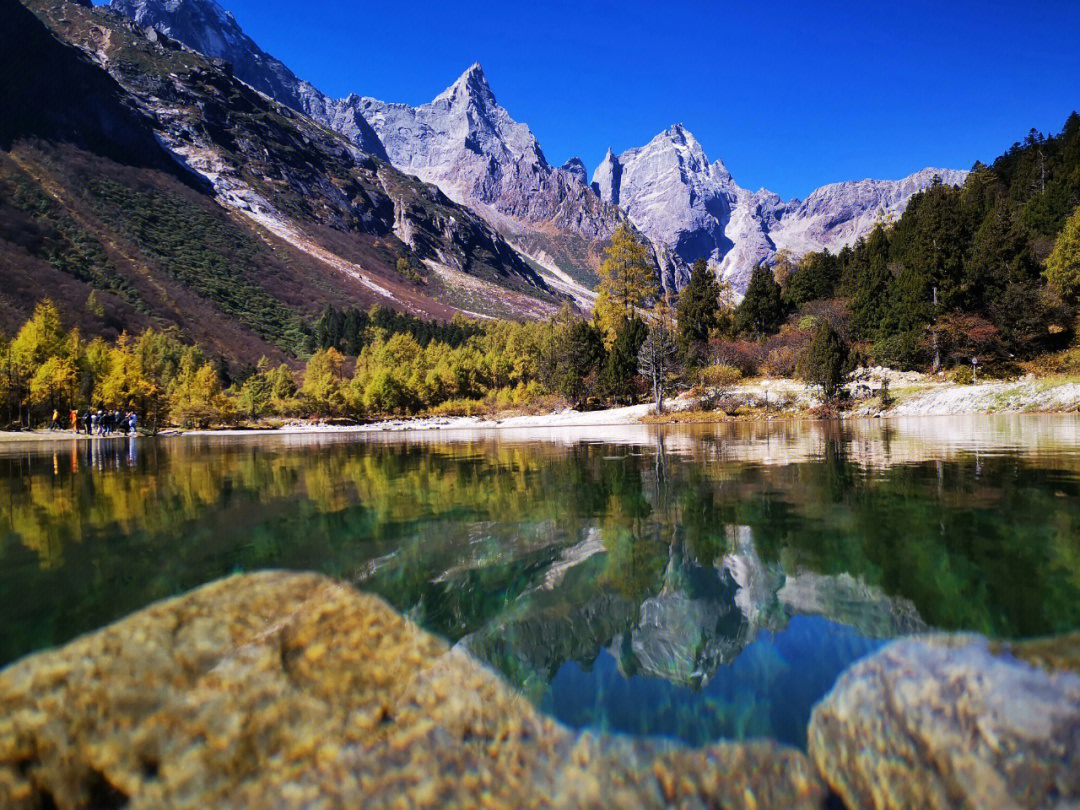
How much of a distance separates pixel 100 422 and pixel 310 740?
42.3 m

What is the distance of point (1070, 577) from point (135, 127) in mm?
162873

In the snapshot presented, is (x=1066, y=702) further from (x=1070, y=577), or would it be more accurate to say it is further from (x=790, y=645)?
(x=1070, y=577)

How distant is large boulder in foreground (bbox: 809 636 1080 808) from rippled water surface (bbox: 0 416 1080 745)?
6.3 inches

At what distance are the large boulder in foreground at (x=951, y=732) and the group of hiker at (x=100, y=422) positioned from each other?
3869 cm

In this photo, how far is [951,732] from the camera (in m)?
2.11

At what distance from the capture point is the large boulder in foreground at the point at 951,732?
1843 mm

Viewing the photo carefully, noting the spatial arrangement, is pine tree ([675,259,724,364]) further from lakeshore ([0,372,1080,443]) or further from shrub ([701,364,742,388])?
lakeshore ([0,372,1080,443])

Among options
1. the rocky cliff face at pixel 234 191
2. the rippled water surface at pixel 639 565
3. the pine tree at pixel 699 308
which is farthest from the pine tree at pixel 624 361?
the rocky cliff face at pixel 234 191

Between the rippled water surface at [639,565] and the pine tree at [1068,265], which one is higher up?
the pine tree at [1068,265]

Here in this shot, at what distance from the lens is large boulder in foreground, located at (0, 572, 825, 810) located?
1.91 metres

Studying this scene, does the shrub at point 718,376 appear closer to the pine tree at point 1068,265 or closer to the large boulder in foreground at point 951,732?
the pine tree at point 1068,265

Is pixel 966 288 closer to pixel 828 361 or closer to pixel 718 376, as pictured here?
pixel 828 361

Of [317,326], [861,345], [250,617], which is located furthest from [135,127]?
[250,617]

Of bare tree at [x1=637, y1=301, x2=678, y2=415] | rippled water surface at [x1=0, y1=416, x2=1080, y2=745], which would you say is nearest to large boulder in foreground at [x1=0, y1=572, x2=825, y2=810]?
rippled water surface at [x1=0, y1=416, x2=1080, y2=745]
